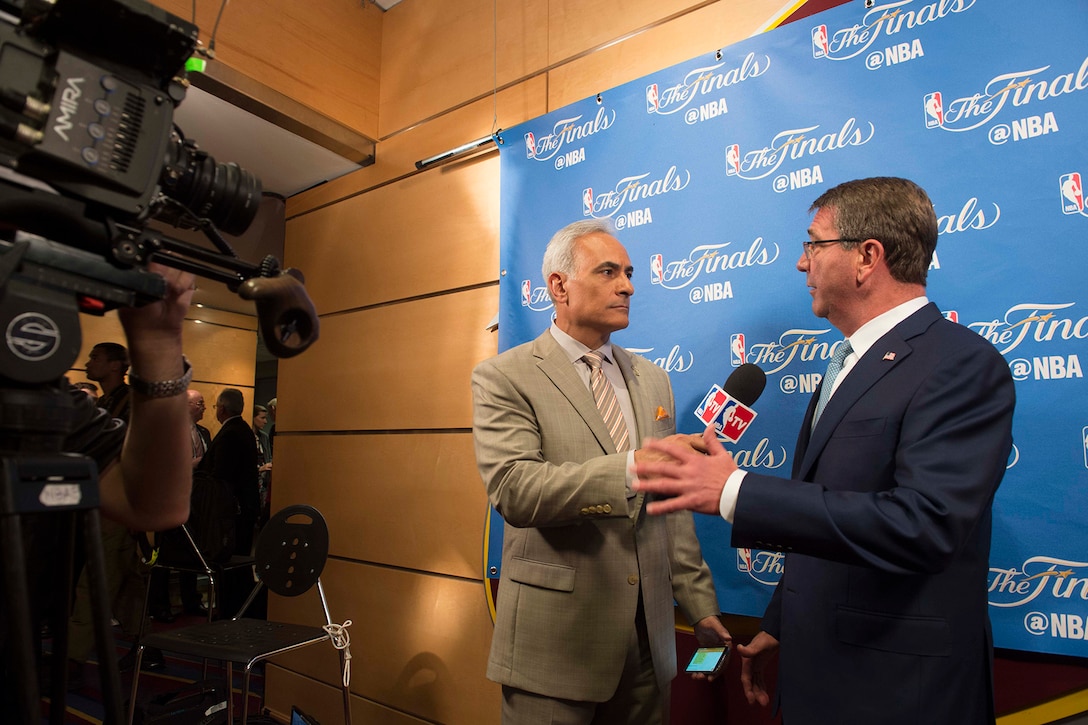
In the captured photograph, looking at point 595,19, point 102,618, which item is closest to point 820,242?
point 102,618

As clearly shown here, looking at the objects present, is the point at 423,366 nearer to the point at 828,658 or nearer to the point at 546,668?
the point at 546,668

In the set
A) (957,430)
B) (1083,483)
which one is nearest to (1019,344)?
(1083,483)

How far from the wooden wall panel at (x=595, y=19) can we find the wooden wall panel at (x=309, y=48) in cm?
120

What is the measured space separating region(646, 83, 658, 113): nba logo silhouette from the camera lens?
1746 millimetres

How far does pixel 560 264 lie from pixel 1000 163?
1180 mm

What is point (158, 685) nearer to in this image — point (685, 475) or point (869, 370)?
point (685, 475)

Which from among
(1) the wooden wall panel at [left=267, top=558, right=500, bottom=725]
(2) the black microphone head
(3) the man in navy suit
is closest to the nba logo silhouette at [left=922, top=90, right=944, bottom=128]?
(3) the man in navy suit

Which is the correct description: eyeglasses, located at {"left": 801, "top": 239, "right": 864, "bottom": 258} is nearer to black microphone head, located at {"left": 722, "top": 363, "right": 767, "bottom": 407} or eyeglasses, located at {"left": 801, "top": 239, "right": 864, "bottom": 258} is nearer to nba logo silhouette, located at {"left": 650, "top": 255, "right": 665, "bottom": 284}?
black microphone head, located at {"left": 722, "top": 363, "right": 767, "bottom": 407}

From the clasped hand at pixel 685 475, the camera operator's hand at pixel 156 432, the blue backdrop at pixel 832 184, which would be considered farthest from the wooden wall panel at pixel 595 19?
the camera operator's hand at pixel 156 432

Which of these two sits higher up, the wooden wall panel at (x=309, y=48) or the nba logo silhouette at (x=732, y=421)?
the wooden wall panel at (x=309, y=48)

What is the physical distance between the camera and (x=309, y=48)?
3123 millimetres

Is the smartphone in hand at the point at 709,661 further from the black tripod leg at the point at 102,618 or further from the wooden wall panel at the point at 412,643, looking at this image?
the wooden wall panel at the point at 412,643

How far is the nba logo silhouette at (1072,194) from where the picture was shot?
150 cm

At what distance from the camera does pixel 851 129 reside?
185cm
